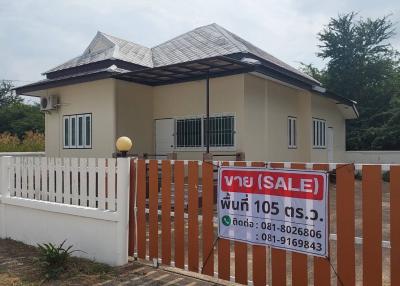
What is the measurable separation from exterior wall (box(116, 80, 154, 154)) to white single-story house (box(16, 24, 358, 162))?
0.11 feet

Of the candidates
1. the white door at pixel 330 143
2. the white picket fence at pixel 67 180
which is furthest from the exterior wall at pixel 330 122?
the white picket fence at pixel 67 180

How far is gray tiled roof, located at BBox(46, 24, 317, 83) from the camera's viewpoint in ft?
47.6

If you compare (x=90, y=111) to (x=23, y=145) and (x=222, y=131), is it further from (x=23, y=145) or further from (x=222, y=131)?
(x=23, y=145)

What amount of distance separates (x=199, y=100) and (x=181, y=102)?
791 millimetres

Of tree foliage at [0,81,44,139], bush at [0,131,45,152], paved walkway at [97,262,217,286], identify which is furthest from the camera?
tree foliage at [0,81,44,139]

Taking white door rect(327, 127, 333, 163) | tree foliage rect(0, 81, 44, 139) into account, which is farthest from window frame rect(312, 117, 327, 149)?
tree foliage rect(0, 81, 44, 139)

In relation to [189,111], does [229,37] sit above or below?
above

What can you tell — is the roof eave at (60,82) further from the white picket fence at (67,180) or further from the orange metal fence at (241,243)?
the orange metal fence at (241,243)

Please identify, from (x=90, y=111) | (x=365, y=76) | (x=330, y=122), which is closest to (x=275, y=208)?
(x=90, y=111)

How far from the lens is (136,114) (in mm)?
14195

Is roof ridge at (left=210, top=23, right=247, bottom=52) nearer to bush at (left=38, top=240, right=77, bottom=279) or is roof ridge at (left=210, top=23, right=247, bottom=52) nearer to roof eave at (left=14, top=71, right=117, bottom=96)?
roof eave at (left=14, top=71, right=117, bottom=96)

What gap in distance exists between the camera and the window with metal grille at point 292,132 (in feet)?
50.2

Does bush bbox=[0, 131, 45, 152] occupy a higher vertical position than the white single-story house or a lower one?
lower

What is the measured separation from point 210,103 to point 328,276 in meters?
9.88
